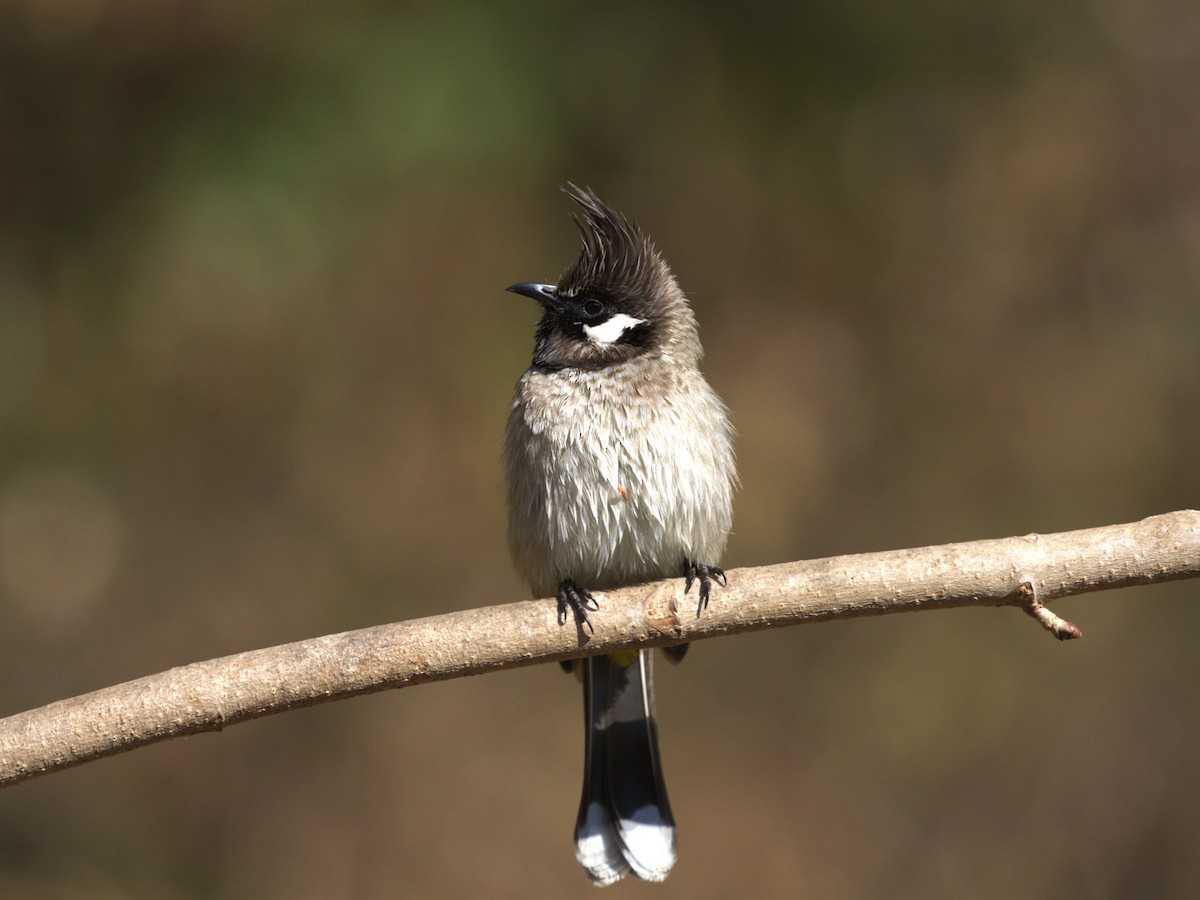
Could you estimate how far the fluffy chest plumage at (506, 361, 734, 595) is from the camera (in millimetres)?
3072

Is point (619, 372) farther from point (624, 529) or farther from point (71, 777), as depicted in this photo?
point (71, 777)

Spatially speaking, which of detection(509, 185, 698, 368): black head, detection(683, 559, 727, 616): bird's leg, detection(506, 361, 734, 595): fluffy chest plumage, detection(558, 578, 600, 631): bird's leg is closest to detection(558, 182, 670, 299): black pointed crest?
detection(509, 185, 698, 368): black head

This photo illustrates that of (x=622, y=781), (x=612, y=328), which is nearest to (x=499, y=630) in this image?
(x=622, y=781)

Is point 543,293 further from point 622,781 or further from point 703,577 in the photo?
point 622,781

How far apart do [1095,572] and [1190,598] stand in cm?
348

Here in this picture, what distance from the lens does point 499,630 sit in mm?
2510

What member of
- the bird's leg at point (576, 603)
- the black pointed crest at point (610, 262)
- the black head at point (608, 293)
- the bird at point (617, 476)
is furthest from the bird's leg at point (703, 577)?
the black pointed crest at point (610, 262)

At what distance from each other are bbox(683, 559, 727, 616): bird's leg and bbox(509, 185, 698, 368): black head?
29.2 inches

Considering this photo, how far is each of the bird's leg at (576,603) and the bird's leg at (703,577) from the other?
0.78ft

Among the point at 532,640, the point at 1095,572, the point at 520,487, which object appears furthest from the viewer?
the point at 520,487

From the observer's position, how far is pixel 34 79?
5215mm

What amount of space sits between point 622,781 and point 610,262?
5.22ft

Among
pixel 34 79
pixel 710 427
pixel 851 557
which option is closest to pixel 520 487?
pixel 710 427

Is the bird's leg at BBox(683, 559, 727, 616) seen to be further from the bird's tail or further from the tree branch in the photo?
the bird's tail
